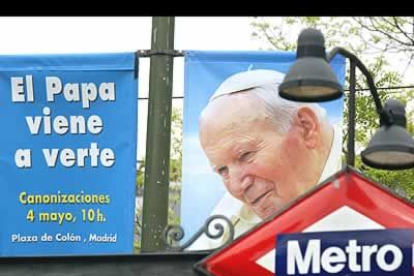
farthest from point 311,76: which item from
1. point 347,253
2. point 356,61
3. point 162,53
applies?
point 162,53

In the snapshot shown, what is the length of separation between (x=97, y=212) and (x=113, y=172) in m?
0.37

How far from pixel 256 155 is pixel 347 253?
2.93m

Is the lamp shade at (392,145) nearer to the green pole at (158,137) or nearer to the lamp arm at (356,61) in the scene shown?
the lamp arm at (356,61)

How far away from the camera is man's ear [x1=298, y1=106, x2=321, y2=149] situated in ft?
25.7

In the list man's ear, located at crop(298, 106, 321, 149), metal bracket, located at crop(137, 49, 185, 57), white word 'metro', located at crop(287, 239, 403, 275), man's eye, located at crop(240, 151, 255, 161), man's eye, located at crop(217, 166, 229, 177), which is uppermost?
metal bracket, located at crop(137, 49, 185, 57)

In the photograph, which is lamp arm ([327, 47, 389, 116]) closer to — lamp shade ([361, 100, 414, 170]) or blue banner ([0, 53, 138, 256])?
lamp shade ([361, 100, 414, 170])

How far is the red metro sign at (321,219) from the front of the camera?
4.91 metres

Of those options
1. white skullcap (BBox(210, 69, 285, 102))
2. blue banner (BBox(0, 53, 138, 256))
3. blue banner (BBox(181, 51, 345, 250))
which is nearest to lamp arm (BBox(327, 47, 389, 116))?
blue banner (BBox(181, 51, 345, 250))

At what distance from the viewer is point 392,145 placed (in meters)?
5.85

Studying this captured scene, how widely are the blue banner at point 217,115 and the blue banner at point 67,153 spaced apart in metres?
0.49

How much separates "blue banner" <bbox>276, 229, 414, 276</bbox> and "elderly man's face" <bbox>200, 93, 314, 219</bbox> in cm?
273

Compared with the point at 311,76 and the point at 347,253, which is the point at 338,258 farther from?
the point at 311,76

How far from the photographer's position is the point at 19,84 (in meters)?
7.82

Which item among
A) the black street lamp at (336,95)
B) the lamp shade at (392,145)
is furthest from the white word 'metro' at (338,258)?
the lamp shade at (392,145)
